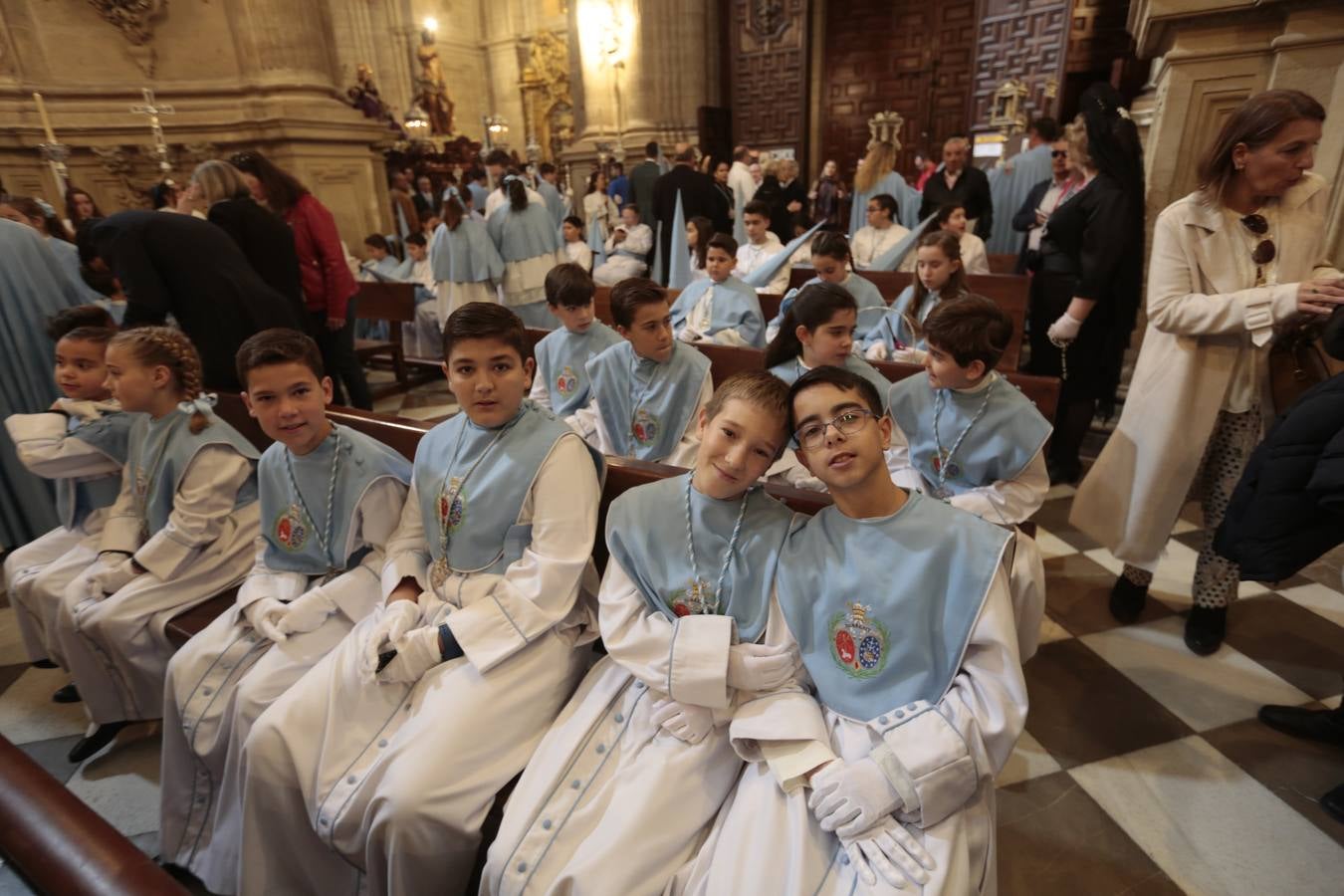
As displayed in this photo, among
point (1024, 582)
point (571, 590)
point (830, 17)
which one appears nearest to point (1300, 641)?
point (1024, 582)

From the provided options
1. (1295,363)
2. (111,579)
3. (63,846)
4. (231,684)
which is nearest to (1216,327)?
(1295,363)

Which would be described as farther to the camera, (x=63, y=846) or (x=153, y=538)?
(x=153, y=538)

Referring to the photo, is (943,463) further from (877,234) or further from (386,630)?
(877,234)

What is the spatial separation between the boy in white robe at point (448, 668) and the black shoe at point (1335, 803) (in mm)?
2052

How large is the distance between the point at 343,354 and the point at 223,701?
3345mm

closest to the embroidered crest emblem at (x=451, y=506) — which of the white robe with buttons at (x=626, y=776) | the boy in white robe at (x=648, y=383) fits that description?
the white robe with buttons at (x=626, y=776)

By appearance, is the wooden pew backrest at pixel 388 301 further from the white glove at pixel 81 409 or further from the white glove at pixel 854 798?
the white glove at pixel 854 798

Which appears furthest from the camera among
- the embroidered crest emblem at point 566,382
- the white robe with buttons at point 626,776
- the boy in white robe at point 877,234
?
the boy in white robe at point 877,234

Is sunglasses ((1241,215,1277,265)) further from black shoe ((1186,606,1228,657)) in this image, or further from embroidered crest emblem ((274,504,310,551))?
embroidered crest emblem ((274,504,310,551))

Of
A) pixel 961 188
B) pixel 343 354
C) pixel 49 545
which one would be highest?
pixel 961 188

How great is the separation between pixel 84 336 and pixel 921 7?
11.7 m

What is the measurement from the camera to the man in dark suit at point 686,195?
23.0 feet

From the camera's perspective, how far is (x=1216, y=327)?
7.06ft

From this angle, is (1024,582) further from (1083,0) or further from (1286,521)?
(1083,0)
